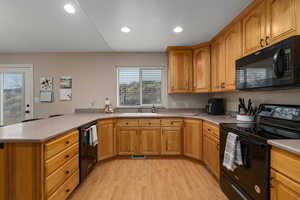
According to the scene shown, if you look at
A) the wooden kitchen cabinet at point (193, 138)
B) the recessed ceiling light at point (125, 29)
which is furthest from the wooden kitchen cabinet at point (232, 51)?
the recessed ceiling light at point (125, 29)

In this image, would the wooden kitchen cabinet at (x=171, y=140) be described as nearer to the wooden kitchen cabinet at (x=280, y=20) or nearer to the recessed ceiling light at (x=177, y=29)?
the recessed ceiling light at (x=177, y=29)

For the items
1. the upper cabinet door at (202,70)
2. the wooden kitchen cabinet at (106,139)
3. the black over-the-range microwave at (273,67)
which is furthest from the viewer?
the upper cabinet door at (202,70)

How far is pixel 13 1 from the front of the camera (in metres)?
2.12

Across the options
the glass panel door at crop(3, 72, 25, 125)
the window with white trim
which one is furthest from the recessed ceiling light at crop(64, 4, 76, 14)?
the glass panel door at crop(3, 72, 25, 125)

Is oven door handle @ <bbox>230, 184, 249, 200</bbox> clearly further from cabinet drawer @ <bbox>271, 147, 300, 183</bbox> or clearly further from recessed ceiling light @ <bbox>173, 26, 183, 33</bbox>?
recessed ceiling light @ <bbox>173, 26, 183, 33</bbox>

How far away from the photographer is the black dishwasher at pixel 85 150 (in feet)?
7.59

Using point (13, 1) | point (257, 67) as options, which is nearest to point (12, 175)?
point (13, 1)

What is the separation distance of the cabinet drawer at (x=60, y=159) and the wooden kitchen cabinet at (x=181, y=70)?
232 centimetres

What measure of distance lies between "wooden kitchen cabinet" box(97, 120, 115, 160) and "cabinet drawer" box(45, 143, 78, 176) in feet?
3.16

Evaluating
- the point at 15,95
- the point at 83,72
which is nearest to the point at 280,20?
the point at 83,72

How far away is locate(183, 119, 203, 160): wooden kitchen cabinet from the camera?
119 inches

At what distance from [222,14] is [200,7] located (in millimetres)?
402

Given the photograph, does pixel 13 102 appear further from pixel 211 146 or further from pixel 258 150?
pixel 258 150

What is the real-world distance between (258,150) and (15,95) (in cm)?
498
